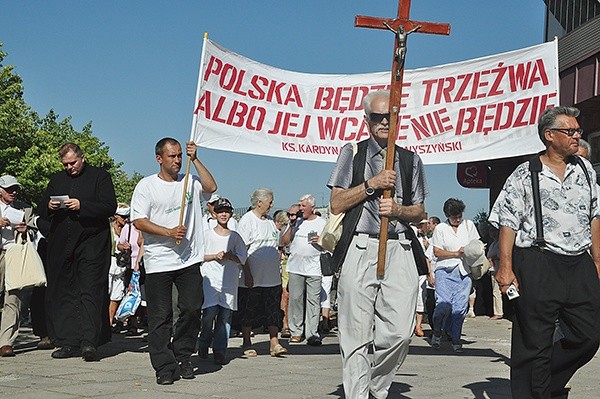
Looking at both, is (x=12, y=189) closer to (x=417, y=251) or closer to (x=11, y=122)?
(x=417, y=251)

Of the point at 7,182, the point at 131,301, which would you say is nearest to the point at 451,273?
the point at 131,301

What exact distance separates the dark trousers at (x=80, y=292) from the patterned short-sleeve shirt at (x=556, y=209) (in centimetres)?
493

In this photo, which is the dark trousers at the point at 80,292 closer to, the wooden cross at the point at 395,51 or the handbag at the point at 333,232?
the handbag at the point at 333,232

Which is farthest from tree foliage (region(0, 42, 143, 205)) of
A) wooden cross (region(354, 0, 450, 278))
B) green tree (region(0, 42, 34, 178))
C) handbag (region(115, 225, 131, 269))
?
wooden cross (region(354, 0, 450, 278))

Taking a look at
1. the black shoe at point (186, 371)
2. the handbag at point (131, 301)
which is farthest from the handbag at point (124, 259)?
the black shoe at point (186, 371)

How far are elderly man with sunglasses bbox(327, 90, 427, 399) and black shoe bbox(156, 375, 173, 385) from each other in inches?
91.1

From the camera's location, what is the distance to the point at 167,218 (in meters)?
8.81

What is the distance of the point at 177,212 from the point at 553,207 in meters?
3.72

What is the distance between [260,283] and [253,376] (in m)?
2.13

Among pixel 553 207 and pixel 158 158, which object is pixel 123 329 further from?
pixel 553 207

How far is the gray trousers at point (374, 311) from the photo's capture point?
629 cm

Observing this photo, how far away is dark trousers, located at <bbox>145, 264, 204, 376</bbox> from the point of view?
8.38 metres

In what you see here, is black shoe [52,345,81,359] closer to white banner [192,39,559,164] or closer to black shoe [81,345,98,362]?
black shoe [81,345,98,362]

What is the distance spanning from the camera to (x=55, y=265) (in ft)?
33.3
